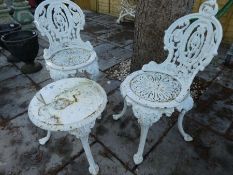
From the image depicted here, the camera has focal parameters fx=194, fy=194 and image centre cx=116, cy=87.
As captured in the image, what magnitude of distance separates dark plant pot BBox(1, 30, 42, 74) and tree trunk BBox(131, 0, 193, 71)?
1.80 meters

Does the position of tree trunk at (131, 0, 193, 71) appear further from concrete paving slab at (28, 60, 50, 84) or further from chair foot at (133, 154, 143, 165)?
concrete paving slab at (28, 60, 50, 84)

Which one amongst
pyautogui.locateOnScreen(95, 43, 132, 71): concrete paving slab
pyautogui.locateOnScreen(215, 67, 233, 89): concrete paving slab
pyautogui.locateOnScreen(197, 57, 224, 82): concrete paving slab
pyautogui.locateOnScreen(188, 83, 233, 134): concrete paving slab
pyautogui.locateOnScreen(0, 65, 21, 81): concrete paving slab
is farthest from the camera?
pyautogui.locateOnScreen(95, 43, 132, 71): concrete paving slab

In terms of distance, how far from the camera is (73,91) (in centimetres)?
185

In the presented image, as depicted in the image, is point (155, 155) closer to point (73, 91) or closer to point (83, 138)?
point (83, 138)

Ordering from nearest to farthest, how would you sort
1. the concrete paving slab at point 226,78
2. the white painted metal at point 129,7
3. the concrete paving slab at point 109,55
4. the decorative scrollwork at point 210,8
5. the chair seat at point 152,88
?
1. the decorative scrollwork at point 210,8
2. the chair seat at point 152,88
3. the concrete paving slab at point 226,78
4. the concrete paving slab at point 109,55
5. the white painted metal at point 129,7

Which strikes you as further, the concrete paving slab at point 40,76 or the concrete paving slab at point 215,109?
the concrete paving slab at point 40,76

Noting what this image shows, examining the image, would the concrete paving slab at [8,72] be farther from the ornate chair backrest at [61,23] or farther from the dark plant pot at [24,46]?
the ornate chair backrest at [61,23]

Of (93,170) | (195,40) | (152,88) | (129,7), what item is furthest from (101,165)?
(129,7)

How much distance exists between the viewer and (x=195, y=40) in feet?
6.19

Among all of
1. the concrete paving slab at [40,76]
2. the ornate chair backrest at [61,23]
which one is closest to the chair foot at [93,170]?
the ornate chair backrest at [61,23]

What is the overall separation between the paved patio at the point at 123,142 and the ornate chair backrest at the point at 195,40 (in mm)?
793

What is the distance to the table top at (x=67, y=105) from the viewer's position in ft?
5.05

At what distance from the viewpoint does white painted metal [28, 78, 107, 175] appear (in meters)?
1.54

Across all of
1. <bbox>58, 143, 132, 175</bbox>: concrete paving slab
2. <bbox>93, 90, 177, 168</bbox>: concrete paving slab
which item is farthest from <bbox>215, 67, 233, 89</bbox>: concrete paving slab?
<bbox>58, 143, 132, 175</bbox>: concrete paving slab
